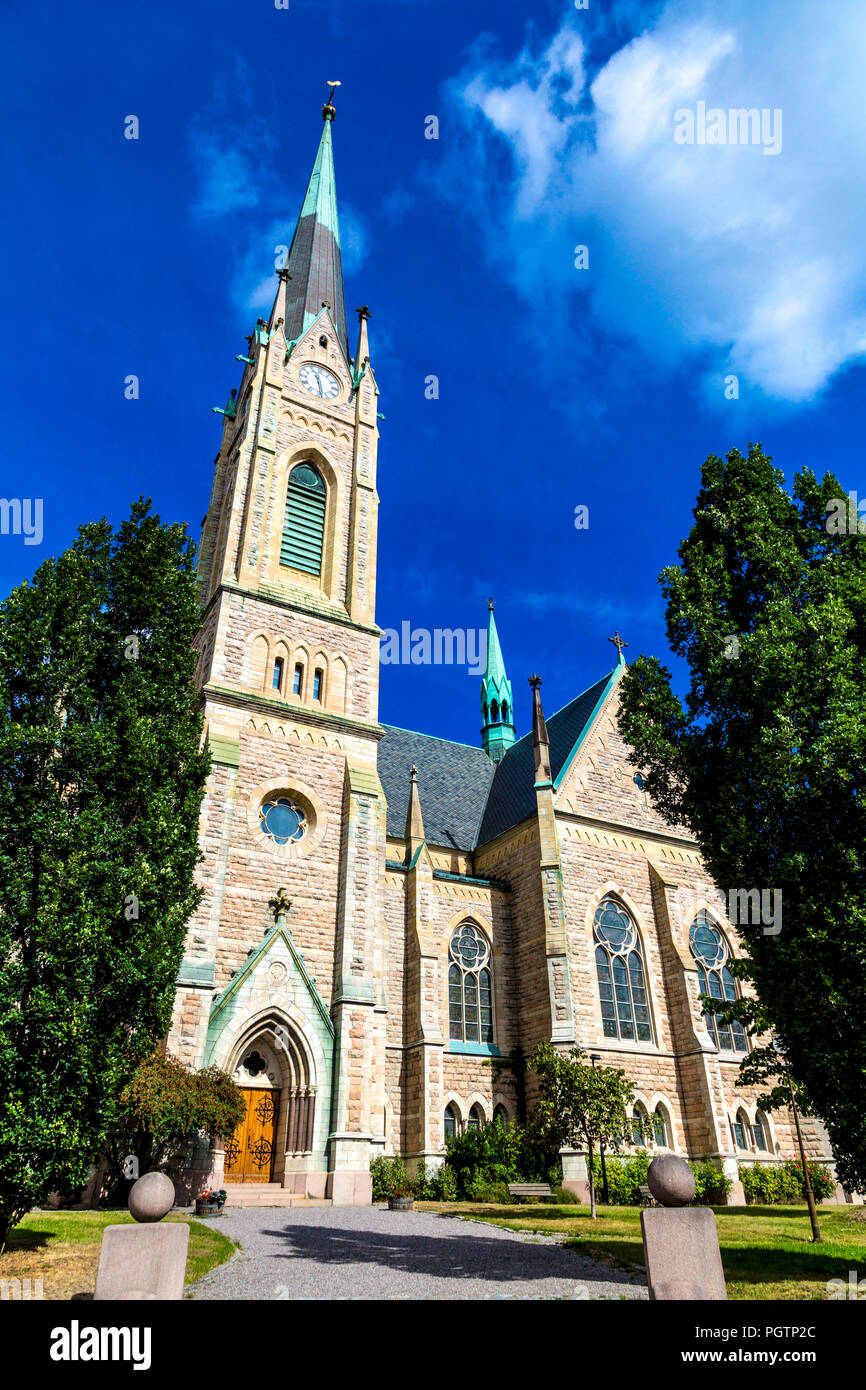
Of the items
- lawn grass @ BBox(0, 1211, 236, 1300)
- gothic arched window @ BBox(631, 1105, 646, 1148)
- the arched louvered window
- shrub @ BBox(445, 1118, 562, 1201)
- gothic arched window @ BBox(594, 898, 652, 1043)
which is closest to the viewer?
lawn grass @ BBox(0, 1211, 236, 1300)

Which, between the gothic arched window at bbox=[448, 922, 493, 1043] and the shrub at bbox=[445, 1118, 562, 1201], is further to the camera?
the gothic arched window at bbox=[448, 922, 493, 1043]

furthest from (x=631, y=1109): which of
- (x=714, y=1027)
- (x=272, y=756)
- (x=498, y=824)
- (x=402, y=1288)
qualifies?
(x=402, y=1288)

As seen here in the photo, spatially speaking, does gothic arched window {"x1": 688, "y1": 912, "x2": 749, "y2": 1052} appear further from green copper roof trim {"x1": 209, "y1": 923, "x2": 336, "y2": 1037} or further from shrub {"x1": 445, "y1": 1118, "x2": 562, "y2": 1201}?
green copper roof trim {"x1": 209, "y1": 923, "x2": 336, "y2": 1037}

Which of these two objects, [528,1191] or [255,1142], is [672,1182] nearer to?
[528,1191]

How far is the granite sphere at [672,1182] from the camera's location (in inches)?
257

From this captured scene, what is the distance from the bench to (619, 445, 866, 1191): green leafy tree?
993 centimetres

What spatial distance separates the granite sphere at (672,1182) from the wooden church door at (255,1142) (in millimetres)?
14795

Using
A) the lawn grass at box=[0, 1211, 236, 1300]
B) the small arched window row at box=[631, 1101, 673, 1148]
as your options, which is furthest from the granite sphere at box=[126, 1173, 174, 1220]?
the small arched window row at box=[631, 1101, 673, 1148]

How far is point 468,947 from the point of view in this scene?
25688 millimetres

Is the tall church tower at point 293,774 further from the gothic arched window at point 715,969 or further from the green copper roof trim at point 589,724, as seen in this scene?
the gothic arched window at point 715,969

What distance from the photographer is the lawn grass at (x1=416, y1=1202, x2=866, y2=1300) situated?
9039 mm

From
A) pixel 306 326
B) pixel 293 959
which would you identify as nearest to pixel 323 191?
pixel 306 326

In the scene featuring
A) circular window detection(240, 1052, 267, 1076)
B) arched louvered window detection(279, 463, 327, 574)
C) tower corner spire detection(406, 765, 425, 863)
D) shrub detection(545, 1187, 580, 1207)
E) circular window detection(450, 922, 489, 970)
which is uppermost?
arched louvered window detection(279, 463, 327, 574)

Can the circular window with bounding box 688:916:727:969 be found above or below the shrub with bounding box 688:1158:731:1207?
above
